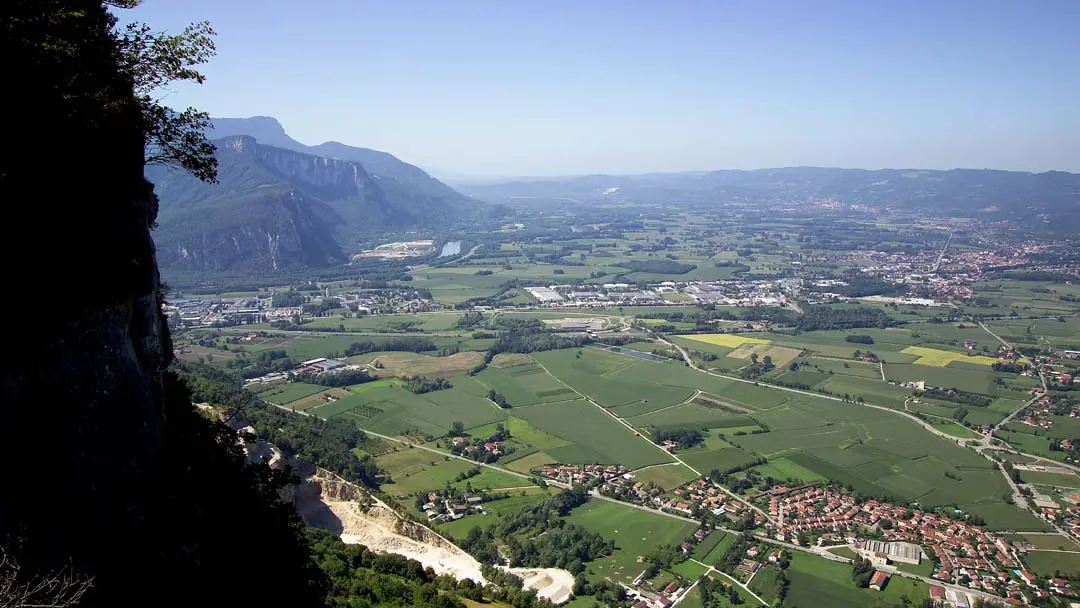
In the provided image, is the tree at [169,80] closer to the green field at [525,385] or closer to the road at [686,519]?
the road at [686,519]

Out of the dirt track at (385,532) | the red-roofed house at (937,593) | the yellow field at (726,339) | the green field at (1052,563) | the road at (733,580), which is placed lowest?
the green field at (1052,563)

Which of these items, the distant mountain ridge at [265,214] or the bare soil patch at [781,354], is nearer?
the bare soil patch at [781,354]

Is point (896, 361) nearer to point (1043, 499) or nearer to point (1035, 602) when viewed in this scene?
point (1043, 499)

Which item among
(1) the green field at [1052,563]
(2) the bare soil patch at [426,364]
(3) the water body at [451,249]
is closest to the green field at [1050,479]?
(1) the green field at [1052,563]

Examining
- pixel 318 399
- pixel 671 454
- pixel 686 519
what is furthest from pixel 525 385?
pixel 686 519

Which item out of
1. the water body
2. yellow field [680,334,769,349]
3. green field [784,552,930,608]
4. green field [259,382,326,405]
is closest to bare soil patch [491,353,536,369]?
green field [259,382,326,405]

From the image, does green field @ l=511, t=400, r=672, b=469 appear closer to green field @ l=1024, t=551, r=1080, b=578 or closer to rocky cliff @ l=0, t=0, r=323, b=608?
green field @ l=1024, t=551, r=1080, b=578

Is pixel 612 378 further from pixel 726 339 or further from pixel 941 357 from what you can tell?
pixel 941 357
